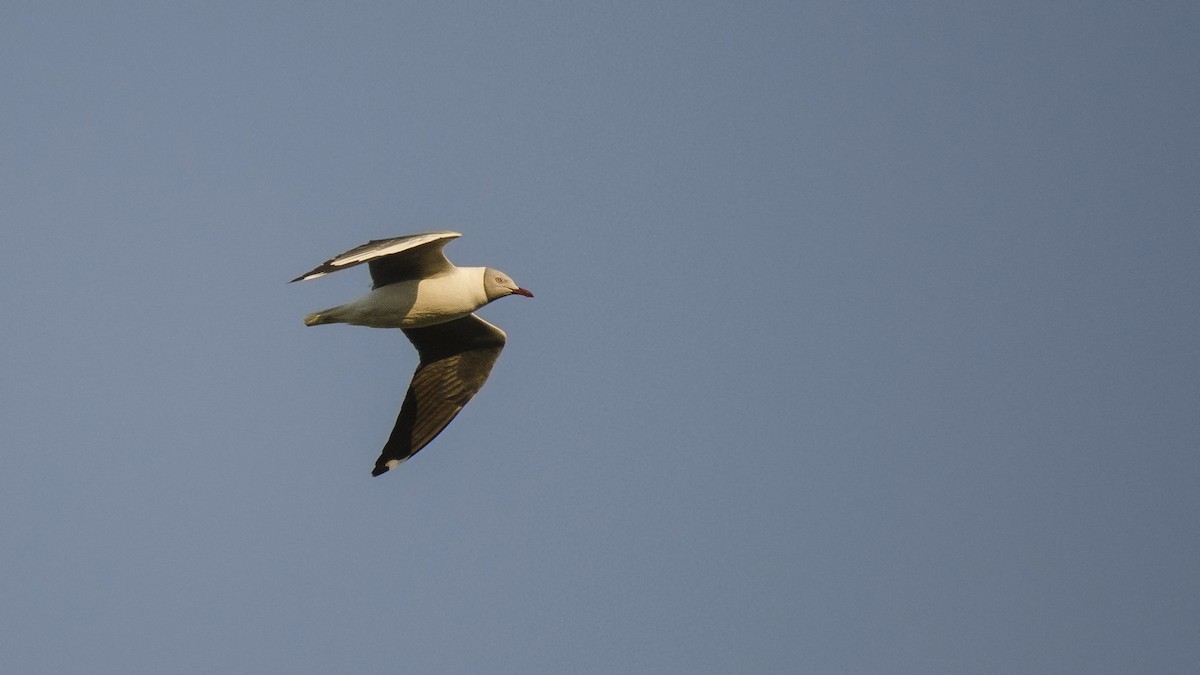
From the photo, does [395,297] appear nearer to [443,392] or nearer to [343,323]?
[343,323]

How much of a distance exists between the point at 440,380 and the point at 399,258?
2.23m

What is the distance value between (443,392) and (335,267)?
376 cm

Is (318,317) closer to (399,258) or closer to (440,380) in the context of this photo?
(399,258)

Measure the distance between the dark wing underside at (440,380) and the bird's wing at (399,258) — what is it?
5.07ft

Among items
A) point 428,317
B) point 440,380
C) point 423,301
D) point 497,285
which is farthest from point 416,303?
point 440,380

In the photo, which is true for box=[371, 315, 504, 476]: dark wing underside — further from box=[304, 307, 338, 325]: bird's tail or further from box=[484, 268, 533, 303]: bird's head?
box=[304, 307, 338, 325]: bird's tail

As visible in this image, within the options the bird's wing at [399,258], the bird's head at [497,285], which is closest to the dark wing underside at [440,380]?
the bird's head at [497,285]

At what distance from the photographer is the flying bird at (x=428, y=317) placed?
1416 centimetres

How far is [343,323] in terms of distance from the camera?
14.4m

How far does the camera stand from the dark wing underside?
52.7 feet

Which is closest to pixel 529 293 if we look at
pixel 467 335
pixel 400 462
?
pixel 467 335

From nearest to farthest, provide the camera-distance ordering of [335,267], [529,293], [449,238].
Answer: [335,267], [449,238], [529,293]

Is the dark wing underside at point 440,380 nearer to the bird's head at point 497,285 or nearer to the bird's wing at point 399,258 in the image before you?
the bird's head at point 497,285

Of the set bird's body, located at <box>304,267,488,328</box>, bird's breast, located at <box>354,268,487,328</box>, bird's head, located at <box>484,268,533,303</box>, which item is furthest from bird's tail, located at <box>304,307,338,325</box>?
bird's head, located at <box>484,268,533,303</box>
